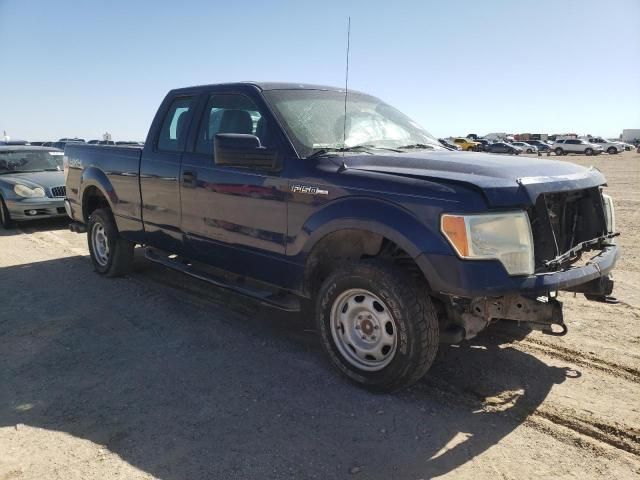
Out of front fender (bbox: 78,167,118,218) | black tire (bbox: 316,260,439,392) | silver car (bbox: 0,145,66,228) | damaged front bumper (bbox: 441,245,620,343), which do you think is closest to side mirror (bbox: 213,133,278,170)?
black tire (bbox: 316,260,439,392)

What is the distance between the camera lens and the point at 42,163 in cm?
1100

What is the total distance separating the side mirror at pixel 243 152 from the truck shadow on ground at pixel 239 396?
1.48m

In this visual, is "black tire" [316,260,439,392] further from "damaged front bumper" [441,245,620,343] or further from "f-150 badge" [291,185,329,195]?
"f-150 badge" [291,185,329,195]

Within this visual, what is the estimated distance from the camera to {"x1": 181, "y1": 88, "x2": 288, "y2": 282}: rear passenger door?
12.8 feet

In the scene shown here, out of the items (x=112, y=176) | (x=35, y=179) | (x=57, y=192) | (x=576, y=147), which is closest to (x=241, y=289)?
(x=112, y=176)

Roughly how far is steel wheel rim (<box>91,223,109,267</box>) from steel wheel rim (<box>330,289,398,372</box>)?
12.4 feet

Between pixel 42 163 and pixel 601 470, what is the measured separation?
1148cm

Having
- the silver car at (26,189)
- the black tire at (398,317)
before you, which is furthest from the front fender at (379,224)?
the silver car at (26,189)

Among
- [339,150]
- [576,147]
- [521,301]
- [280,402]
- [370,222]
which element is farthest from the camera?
[576,147]

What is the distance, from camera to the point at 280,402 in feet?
10.8

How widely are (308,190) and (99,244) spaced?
3.85m

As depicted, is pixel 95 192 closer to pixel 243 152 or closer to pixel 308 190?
pixel 243 152

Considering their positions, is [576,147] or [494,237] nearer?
[494,237]

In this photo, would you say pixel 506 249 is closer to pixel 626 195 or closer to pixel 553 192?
pixel 553 192
